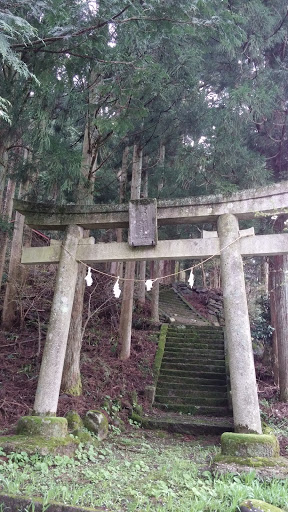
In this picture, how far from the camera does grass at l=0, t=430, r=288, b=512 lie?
3.31 m

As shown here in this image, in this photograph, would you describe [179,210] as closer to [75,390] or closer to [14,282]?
[75,390]

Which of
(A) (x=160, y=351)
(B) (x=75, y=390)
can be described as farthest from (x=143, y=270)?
(B) (x=75, y=390)

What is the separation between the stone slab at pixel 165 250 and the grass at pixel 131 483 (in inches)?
112

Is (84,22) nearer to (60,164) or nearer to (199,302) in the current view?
(60,164)

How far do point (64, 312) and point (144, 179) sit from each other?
738 centimetres

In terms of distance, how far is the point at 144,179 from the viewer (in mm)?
12141

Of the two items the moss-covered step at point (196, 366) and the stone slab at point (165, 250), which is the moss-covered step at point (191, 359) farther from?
the stone slab at point (165, 250)

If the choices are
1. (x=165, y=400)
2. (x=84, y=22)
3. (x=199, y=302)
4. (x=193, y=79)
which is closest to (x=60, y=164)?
(x=84, y=22)

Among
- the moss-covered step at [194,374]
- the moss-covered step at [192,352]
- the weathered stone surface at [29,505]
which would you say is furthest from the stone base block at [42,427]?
the moss-covered step at [192,352]

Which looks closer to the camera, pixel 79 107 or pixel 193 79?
pixel 79 107

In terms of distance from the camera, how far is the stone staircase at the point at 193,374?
852cm

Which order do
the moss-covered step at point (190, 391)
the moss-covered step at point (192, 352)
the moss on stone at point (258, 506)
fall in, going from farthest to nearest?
the moss-covered step at point (192, 352) < the moss-covered step at point (190, 391) < the moss on stone at point (258, 506)

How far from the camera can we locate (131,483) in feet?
12.8

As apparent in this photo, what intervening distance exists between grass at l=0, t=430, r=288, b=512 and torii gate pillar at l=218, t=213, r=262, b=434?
0.82 m
